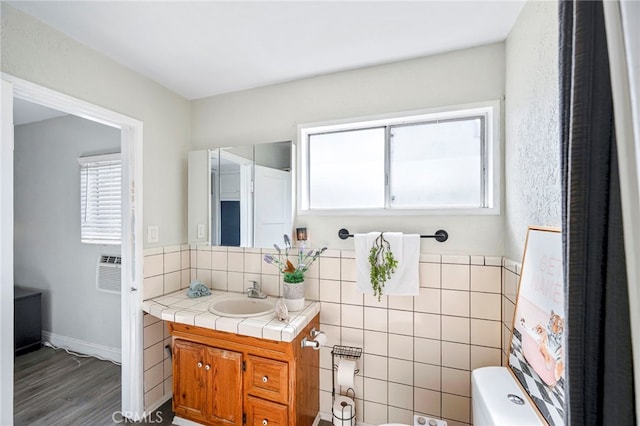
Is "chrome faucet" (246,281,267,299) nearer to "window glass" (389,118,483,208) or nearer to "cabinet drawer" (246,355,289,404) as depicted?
"cabinet drawer" (246,355,289,404)

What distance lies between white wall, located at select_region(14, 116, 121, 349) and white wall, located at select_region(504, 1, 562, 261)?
118 inches

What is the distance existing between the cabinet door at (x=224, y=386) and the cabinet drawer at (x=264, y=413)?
7 cm

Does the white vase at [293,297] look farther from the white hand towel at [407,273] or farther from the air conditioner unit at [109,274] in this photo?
the air conditioner unit at [109,274]

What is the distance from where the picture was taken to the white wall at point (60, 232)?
102 inches

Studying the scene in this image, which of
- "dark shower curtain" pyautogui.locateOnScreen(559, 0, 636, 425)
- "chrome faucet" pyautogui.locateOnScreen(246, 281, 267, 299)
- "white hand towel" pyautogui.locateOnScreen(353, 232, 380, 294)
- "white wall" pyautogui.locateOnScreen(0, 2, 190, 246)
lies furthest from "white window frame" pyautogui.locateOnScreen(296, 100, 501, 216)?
"dark shower curtain" pyautogui.locateOnScreen(559, 0, 636, 425)

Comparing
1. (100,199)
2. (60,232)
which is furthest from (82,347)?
(100,199)

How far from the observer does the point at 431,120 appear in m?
1.77

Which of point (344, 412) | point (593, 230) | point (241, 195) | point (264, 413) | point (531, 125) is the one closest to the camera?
point (593, 230)

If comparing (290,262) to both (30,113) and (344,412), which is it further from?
(30,113)

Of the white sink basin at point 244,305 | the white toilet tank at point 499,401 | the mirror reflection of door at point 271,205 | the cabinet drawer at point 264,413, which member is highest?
the mirror reflection of door at point 271,205

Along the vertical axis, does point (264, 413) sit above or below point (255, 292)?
below

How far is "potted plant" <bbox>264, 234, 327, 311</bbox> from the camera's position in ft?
5.78

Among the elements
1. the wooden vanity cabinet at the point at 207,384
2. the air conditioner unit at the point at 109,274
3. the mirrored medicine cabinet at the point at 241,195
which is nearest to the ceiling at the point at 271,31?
the mirrored medicine cabinet at the point at 241,195

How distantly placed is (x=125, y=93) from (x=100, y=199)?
1.23 m
